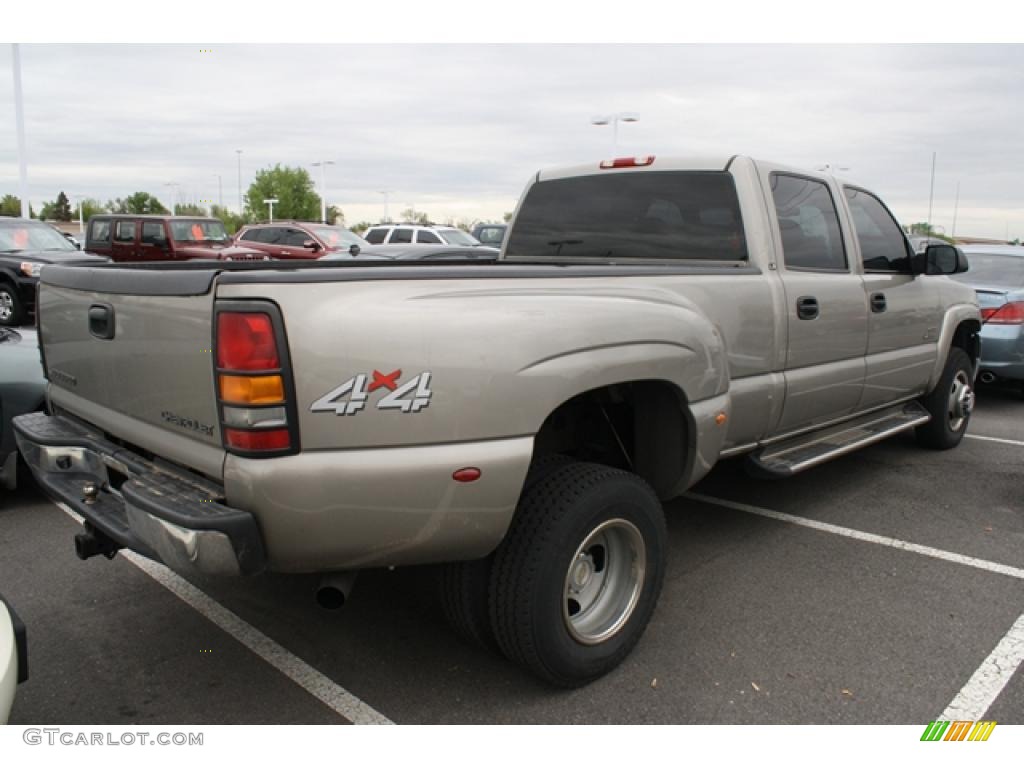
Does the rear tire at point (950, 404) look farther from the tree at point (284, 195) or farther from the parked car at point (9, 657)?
the tree at point (284, 195)

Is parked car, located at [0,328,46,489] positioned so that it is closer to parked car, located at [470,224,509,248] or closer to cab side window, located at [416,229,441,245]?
cab side window, located at [416,229,441,245]

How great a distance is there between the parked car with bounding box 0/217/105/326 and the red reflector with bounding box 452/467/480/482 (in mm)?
11086

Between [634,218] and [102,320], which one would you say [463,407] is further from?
[634,218]

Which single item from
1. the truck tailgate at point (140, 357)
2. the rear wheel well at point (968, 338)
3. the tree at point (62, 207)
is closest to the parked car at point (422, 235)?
the rear wheel well at point (968, 338)

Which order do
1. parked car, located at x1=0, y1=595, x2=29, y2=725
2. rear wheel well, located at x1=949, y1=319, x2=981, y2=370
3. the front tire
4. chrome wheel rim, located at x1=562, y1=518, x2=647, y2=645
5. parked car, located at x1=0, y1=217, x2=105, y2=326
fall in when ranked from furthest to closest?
1. parked car, located at x1=0, y1=217, x2=105, y2=326
2. rear wheel well, located at x1=949, y1=319, x2=981, y2=370
3. chrome wheel rim, located at x1=562, y1=518, x2=647, y2=645
4. the front tire
5. parked car, located at x1=0, y1=595, x2=29, y2=725

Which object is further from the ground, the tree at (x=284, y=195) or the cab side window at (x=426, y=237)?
the tree at (x=284, y=195)

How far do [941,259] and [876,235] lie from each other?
0.43 meters

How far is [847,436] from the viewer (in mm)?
4812

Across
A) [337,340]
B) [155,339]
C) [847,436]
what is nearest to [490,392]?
[337,340]

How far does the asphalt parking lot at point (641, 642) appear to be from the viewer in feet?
9.53

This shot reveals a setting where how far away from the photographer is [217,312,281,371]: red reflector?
2350mm

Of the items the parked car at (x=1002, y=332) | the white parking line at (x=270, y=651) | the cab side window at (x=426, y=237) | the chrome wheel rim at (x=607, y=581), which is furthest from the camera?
the cab side window at (x=426, y=237)

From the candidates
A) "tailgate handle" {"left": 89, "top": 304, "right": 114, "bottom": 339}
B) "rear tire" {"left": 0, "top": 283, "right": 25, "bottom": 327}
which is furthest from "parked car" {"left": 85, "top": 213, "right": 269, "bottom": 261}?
"tailgate handle" {"left": 89, "top": 304, "right": 114, "bottom": 339}

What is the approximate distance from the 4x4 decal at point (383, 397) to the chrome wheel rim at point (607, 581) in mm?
→ 936
